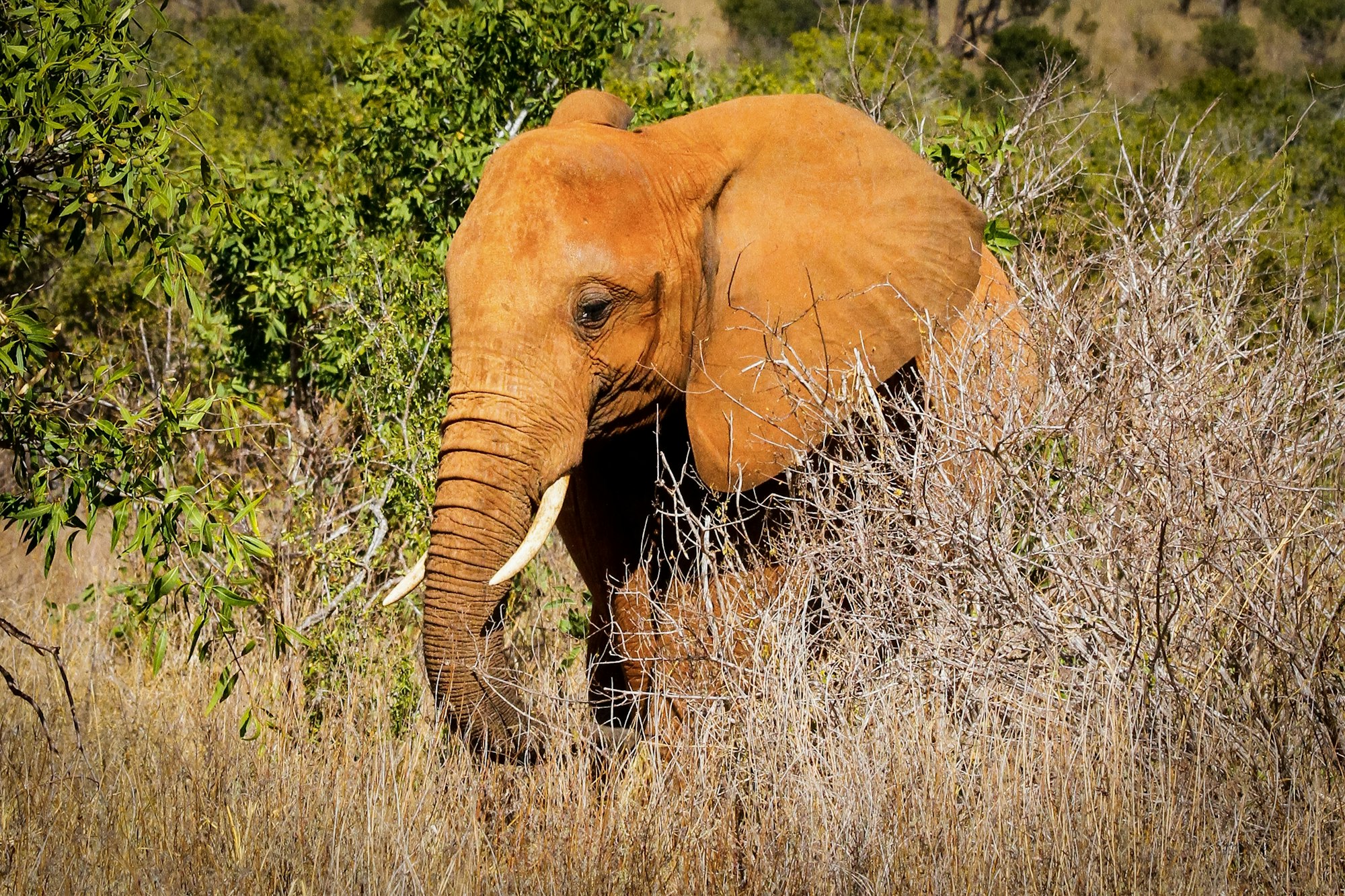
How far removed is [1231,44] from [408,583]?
28.2m

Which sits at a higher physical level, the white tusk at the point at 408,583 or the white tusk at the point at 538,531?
the white tusk at the point at 538,531

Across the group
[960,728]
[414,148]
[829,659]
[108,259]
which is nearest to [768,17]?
[414,148]

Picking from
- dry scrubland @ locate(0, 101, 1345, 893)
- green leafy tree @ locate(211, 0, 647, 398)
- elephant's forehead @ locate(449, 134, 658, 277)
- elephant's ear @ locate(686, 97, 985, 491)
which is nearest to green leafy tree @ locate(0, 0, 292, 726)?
dry scrubland @ locate(0, 101, 1345, 893)

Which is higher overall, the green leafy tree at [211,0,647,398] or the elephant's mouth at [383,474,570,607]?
the green leafy tree at [211,0,647,398]

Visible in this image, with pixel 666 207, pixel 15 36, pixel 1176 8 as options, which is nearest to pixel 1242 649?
pixel 666 207

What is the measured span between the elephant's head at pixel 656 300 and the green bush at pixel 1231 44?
86.9ft

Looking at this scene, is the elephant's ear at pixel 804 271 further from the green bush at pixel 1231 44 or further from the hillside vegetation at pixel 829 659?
the green bush at pixel 1231 44

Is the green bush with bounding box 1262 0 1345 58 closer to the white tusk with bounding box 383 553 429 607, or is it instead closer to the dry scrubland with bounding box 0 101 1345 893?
the dry scrubland with bounding box 0 101 1345 893

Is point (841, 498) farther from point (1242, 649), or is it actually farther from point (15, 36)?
point (15, 36)

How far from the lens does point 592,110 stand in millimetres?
4582

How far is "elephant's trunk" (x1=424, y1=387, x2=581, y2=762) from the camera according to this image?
158 inches

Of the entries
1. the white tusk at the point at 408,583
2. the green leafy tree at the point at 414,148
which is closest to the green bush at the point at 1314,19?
the green leafy tree at the point at 414,148

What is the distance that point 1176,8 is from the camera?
3369 cm

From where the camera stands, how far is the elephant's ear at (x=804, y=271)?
441 cm
